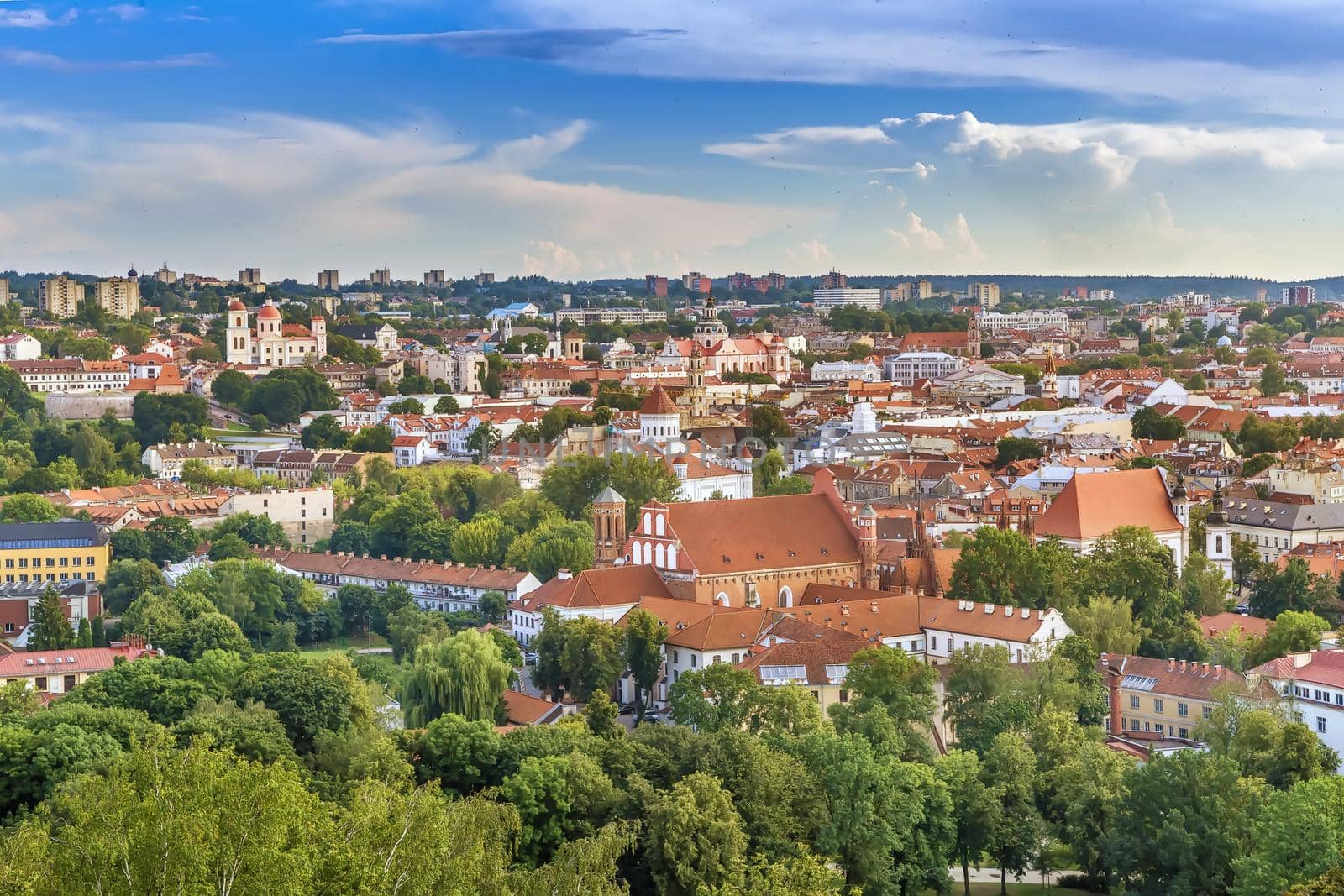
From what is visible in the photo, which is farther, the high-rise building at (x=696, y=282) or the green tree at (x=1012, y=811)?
the high-rise building at (x=696, y=282)

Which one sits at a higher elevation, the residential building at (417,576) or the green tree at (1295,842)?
the green tree at (1295,842)

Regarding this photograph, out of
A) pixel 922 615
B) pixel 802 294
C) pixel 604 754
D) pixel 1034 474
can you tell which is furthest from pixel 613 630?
pixel 802 294

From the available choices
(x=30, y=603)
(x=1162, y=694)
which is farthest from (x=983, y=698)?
(x=30, y=603)

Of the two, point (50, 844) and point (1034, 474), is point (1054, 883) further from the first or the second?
point (1034, 474)

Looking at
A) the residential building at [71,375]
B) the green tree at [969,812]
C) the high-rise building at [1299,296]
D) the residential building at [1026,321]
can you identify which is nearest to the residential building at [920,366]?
the residential building at [71,375]

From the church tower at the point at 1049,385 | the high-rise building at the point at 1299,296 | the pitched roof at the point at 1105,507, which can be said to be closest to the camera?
the pitched roof at the point at 1105,507

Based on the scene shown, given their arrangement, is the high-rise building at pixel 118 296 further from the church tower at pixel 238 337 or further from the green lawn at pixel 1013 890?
the green lawn at pixel 1013 890

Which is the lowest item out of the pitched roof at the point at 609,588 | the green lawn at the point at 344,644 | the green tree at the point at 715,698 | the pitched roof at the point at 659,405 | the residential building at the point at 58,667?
the green lawn at the point at 344,644
